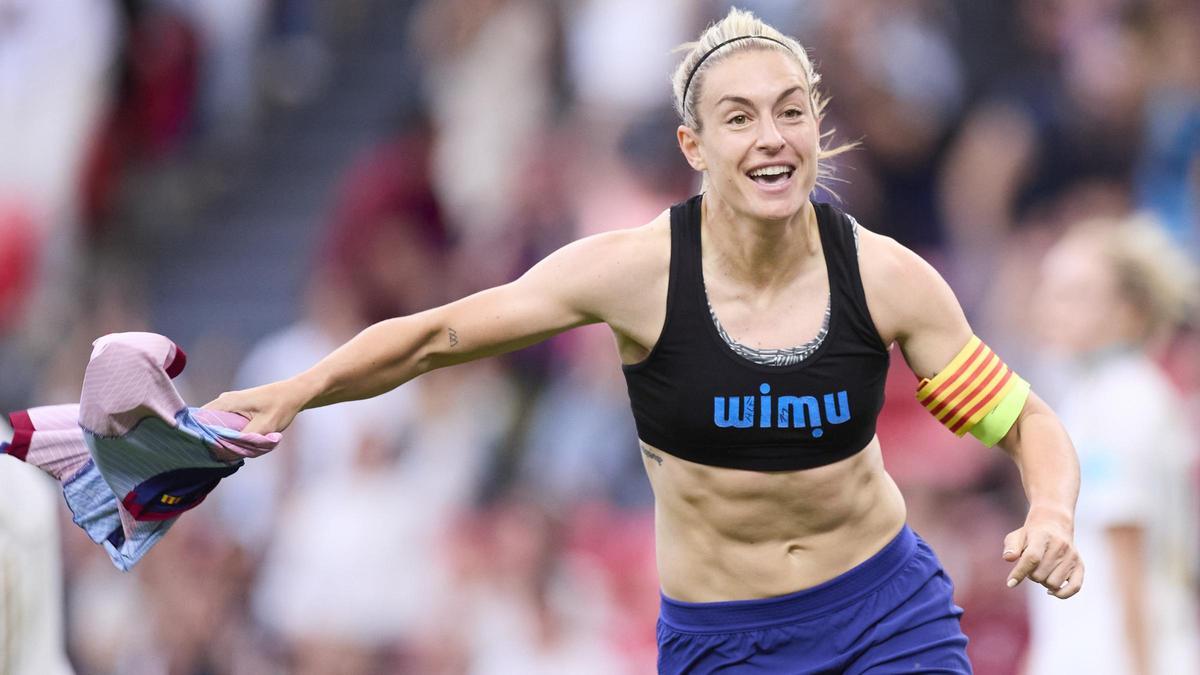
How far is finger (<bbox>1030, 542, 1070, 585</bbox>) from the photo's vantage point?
3.81 meters

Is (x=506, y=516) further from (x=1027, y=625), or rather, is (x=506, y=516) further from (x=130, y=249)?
(x=130, y=249)

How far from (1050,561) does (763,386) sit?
0.80 meters

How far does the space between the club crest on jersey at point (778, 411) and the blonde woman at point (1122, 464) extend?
2201 millimetres

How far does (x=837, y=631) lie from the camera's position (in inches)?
171

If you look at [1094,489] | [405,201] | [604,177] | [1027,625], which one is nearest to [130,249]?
[405,201]

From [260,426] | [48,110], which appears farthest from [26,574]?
[48,110]

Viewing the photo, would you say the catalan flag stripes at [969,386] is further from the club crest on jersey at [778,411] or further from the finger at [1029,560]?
the finger at [1029,560]

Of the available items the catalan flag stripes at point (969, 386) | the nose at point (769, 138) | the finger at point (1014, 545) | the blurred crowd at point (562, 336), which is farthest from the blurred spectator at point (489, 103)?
the finger at point (1014, 545)

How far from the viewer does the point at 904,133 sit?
28.8 feet

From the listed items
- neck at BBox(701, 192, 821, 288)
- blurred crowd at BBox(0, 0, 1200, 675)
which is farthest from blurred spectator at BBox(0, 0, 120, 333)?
neck at BBox(701, 192, 821, 288)

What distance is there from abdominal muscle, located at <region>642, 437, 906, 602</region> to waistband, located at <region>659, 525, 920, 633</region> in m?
0.02

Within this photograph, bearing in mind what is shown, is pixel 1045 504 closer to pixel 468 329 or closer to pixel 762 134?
pixel 762 134

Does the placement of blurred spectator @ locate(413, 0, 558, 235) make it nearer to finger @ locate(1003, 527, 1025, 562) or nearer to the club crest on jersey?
the club crest on jersey

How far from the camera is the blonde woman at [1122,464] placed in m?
6.19
